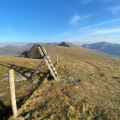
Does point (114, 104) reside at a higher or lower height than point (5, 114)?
lower

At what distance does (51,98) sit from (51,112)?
1.62m

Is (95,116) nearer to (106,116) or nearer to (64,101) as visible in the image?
(106,116)

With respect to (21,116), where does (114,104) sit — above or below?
below

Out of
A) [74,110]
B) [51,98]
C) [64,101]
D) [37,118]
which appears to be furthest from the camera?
[51,98]

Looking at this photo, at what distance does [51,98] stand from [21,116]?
9.33 ft

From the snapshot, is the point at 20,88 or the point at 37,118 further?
the point at 20,88

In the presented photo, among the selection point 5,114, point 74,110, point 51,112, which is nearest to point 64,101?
point 74,110

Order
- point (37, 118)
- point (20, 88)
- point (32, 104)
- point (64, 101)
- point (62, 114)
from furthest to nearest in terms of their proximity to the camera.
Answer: point (20, 88)
point (64, 101)
point (32, 104)
point (62, 114)
point (37, 118)

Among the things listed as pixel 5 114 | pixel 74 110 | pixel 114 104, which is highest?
pixel 5 114

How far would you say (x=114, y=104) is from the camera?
6.83m

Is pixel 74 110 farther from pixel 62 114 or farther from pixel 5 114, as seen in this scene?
pixel 5 114

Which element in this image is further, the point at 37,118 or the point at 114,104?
the point at 114,104

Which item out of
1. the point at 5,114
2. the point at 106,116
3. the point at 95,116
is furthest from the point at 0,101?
the point at 106,116

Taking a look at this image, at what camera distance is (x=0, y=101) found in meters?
6.02
